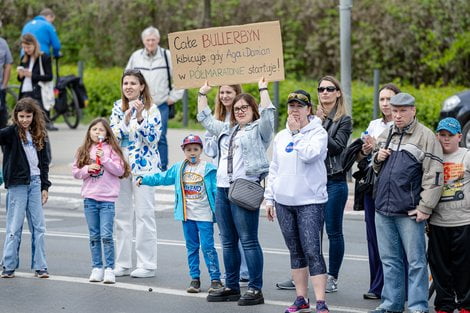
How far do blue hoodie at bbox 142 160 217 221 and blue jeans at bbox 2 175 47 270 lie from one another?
115 cm

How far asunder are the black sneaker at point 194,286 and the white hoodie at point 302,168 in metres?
1.41

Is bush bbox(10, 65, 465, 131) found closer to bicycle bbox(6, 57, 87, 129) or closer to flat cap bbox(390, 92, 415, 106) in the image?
bicycle bbox(6, 57, 87, 129)

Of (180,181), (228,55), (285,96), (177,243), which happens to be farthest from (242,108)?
(285,96)

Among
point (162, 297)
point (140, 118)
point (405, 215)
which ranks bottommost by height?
point (162, 297)

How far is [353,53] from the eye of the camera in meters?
26.9

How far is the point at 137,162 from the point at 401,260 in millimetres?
2814

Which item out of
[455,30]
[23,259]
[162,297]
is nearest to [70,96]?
[455,30]

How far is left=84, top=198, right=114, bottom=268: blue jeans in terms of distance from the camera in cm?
1048

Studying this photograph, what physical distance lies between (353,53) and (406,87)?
6.11 feet

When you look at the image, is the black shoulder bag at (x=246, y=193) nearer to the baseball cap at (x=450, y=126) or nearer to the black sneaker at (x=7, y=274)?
the baseball cap at (x=450, y=126)

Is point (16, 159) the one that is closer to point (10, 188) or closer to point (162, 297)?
point (10, 188)

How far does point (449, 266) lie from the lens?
29.6 ft

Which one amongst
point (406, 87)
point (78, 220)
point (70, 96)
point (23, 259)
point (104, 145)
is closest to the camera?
point (104, 145)

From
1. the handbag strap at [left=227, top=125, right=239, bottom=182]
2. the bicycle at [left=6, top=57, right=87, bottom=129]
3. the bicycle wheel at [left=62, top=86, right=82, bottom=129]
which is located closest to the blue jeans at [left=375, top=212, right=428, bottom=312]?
the handbag strap at [left=227, top=125, right=239, bottom=182]
